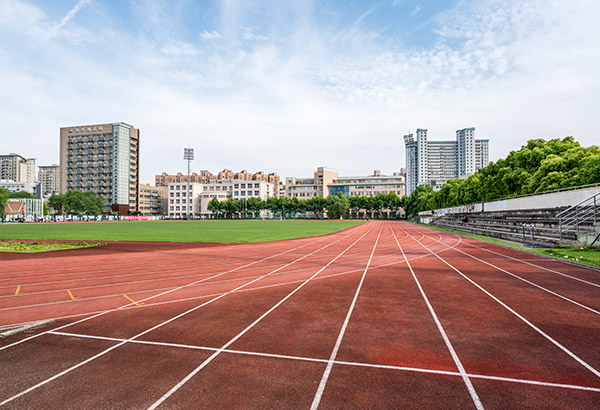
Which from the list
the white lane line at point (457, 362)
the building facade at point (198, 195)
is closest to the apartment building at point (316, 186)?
the building facade at point (198, 195)

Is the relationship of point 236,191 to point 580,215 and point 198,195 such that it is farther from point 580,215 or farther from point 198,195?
point 580,215

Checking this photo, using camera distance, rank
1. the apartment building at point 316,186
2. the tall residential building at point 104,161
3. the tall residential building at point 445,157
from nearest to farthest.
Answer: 1. the tall residential building at point 104,161
2. the apartment building at point 316,186
3. the tall residential building at point 445,157

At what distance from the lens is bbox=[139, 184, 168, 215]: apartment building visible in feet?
459

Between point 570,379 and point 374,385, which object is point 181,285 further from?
point 570,379

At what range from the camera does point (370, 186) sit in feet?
463

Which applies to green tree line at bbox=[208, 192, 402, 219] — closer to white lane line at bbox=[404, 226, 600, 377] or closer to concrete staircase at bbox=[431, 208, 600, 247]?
concrete staircase at bbox=[431, 208, 600, 247]

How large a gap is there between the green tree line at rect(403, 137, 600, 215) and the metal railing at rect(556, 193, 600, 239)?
24.2ft

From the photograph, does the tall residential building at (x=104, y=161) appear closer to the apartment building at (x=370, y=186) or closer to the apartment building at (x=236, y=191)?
the apartment building at (x=236, y=191)

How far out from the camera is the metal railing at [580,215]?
1725cm

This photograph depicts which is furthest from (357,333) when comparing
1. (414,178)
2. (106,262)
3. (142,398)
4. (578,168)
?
(414,178)

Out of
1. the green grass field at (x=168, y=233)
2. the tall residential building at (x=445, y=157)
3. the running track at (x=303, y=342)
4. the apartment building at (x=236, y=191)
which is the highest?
the tall residential building at (x=445, y=157)

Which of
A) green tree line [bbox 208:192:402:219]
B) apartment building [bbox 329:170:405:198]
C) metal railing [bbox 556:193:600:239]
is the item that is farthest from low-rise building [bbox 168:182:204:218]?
metal railing [bbox 556:193:600:239]

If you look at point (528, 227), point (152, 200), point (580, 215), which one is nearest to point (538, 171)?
point (528, 227)

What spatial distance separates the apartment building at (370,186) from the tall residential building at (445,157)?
53.6 m
